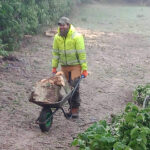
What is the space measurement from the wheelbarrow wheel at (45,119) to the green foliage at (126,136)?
1221 millimetres

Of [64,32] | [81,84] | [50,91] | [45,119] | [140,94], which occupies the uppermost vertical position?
[64,32]

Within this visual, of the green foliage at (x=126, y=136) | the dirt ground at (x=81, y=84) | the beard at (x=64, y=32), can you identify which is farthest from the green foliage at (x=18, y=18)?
the green foliage at (x=126, y=136)

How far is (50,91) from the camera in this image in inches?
247

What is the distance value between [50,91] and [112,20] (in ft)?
63.6

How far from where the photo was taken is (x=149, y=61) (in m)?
13.4

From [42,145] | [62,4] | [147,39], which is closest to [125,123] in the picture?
[42,145]

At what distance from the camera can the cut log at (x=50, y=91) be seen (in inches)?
240

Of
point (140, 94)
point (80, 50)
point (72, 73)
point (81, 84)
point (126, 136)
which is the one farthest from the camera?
point (81, 84)

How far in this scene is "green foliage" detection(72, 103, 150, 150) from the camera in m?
4.45

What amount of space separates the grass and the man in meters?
13.5

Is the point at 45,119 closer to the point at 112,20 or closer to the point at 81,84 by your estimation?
the point at 81,84

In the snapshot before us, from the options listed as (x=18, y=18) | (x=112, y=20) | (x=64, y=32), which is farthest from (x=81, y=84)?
(x=112, y=20)

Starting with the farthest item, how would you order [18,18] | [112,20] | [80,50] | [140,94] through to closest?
[112,20] → [18,18] → [140,94] → [80,50]

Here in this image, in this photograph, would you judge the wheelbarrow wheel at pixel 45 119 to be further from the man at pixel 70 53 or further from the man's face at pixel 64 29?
the man's face at pixel 64 29
